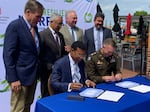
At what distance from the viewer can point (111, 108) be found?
1.94 m

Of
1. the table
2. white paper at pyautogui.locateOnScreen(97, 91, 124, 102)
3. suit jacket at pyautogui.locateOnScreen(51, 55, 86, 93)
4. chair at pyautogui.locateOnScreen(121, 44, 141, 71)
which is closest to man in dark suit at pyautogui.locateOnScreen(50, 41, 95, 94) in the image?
suit jacket at pyautogui.locateOnScreen(51, 55, 86, 93)

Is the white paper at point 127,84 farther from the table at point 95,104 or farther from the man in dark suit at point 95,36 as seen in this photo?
the man in dark suit at point 95,36

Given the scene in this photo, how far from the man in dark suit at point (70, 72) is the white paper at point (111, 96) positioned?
0.23 meters

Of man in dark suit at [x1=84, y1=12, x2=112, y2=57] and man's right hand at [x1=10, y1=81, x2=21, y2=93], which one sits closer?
man's right hand at [x1=10, y1=81, x2=21, y2=93]

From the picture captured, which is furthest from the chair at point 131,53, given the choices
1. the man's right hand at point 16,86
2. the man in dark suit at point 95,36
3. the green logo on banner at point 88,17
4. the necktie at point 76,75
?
the man's right hand at point 16,86

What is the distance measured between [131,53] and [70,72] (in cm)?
584

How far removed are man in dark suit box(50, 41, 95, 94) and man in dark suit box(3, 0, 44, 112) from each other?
0.26m

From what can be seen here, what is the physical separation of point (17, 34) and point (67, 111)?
911 mm

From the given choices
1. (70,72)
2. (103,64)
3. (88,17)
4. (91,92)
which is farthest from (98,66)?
(88,17)

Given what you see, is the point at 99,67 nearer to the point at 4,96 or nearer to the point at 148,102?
the point at 148,102

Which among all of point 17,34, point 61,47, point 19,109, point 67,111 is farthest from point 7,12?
point 67,111

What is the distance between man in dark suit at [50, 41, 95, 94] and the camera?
234cm

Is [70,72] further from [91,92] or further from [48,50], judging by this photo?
[48,50]

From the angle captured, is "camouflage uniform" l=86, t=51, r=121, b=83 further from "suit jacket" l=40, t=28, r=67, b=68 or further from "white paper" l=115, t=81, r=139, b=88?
"suit jacket" l=40, t=28, r=67, b=68
